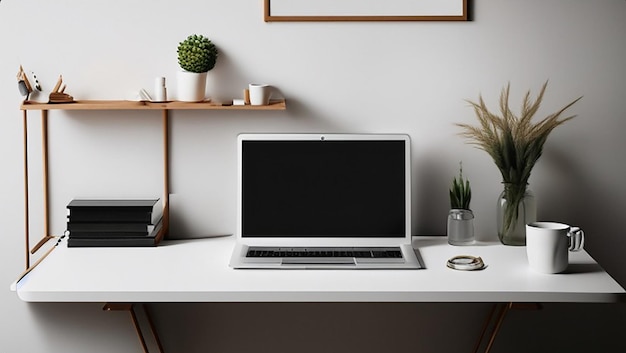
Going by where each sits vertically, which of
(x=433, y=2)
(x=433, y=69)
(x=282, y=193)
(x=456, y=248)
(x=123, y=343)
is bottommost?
(x=123, y=343)

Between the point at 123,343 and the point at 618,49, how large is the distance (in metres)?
1.74

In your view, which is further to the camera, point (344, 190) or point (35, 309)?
point (35, 309)

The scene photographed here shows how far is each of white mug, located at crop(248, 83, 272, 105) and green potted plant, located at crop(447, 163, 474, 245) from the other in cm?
61

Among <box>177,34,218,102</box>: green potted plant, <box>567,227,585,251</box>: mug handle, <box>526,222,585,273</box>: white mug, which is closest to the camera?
<box>526,222,585,273</box>: white mug

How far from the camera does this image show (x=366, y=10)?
2436 mm

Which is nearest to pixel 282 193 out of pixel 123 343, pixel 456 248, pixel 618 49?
pixel 456 248

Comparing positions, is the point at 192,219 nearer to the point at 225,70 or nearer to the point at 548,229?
the point at 225,70

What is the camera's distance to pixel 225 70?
2.47 metres

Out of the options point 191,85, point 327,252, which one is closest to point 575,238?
point 327,252

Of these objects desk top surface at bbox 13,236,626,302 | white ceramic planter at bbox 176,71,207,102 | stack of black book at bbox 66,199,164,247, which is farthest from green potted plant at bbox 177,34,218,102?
desk top surface at bbox 13,236,626,302

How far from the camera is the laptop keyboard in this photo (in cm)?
227

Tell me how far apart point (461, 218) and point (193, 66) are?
89 cm

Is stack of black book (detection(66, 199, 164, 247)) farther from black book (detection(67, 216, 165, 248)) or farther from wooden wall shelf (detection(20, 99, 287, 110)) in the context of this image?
wooden wall shelf (detection(20, 99, 287, 110))

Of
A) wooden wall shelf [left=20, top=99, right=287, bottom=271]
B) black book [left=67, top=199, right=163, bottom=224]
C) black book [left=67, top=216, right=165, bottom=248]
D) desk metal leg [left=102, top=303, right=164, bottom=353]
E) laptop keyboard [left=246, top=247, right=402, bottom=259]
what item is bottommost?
desk metal leg [left=102, top=303, right=164, bottom=353]
